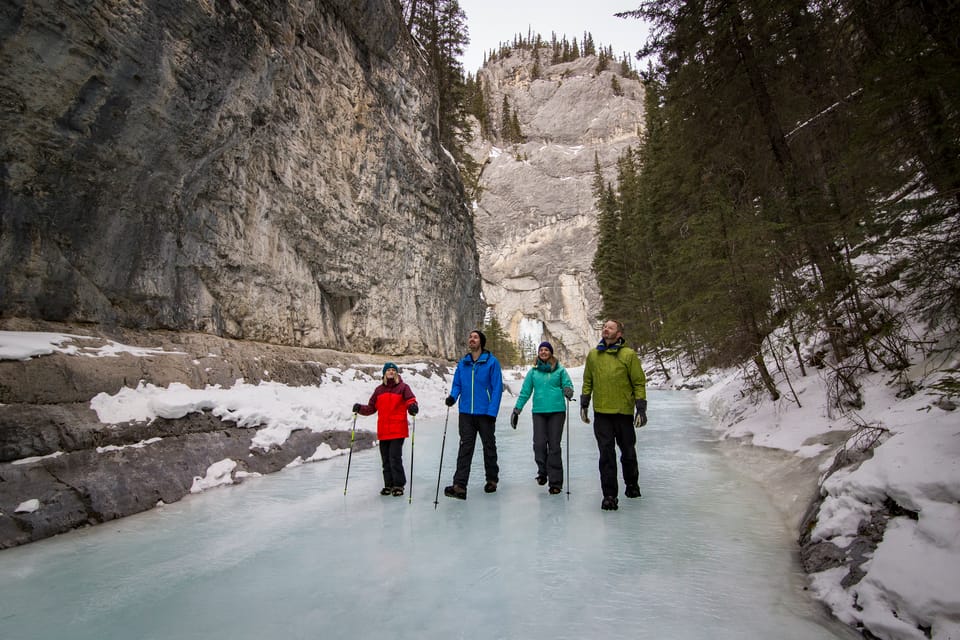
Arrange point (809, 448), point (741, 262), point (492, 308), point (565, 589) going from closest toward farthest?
point (565, 589)
point (809, 448)
point (741, 262)
point (492, 308)

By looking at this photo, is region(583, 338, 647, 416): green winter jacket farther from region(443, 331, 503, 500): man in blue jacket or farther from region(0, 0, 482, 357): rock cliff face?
region(0, 0, 482, 357): rock cliff face

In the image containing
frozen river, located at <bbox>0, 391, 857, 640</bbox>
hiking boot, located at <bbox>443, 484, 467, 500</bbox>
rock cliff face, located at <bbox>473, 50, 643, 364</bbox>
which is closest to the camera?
frozen river, located at <bbox>0, 391, 857, 640</bbox>

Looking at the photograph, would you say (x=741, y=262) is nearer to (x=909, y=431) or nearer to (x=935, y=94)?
(x=935, y=94)

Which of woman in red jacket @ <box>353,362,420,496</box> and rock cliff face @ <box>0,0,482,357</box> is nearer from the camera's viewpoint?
woman in red jacket @ <box>353,362,420,496</box>

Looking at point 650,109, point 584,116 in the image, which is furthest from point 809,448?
point 584,116

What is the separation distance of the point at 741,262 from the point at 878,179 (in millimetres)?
4124

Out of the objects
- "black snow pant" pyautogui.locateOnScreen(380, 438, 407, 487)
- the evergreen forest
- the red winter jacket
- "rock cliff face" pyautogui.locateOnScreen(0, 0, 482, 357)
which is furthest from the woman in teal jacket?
"rock cliff face" pyautogui.locateOnScreen(0, 0, 482, 357)

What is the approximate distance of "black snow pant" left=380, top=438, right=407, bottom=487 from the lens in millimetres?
5840

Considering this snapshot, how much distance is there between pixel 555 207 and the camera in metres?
72.7

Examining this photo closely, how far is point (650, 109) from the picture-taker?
32.0m

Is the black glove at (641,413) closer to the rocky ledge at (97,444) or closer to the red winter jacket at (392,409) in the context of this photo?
the red winter jacket at (392,409)

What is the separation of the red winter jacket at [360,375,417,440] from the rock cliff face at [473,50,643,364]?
211ft

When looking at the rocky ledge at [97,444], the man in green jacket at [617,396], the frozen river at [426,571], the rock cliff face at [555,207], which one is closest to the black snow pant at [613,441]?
the man in green jacket at [617,396]

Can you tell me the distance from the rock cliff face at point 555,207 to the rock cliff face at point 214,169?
176ft
